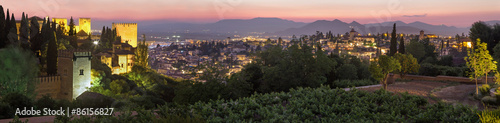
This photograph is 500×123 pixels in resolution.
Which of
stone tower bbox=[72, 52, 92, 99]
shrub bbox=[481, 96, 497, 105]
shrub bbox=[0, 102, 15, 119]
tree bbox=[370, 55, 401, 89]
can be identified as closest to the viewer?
shrub bbox=[0, 102, 15, 119]

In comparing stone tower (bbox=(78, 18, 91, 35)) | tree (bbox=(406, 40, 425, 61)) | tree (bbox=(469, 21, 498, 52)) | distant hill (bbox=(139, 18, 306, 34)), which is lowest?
tree (bbox=(406, 40, 425, 61))

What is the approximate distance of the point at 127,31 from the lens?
5497cm

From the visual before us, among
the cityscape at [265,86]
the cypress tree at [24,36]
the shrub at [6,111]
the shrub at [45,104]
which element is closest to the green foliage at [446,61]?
the cityscape at [265,86]

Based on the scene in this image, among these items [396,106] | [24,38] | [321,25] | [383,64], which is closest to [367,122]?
[396,106]

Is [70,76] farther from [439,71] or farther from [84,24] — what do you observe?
[84,24]

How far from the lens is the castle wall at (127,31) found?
5422 centimetres

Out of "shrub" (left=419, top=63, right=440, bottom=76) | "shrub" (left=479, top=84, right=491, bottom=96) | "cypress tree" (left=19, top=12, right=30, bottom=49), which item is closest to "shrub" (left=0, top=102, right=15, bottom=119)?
"shrub" (left=479, top=84, right=491, bottom=96)

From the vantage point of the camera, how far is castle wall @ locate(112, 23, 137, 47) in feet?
178

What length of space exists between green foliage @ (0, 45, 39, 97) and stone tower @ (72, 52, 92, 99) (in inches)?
111

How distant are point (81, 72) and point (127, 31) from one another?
29682 mm

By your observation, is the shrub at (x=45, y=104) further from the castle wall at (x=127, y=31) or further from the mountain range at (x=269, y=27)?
the mountain range at (x=269, y=27)

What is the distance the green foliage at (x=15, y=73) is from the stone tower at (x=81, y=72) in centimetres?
282

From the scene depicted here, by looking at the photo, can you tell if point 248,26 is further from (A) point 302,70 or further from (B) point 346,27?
(A) point 302,70

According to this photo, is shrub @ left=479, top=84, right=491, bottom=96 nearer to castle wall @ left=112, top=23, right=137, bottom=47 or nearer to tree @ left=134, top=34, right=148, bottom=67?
tree @ left=134, top=34, right=148, bottom=67
